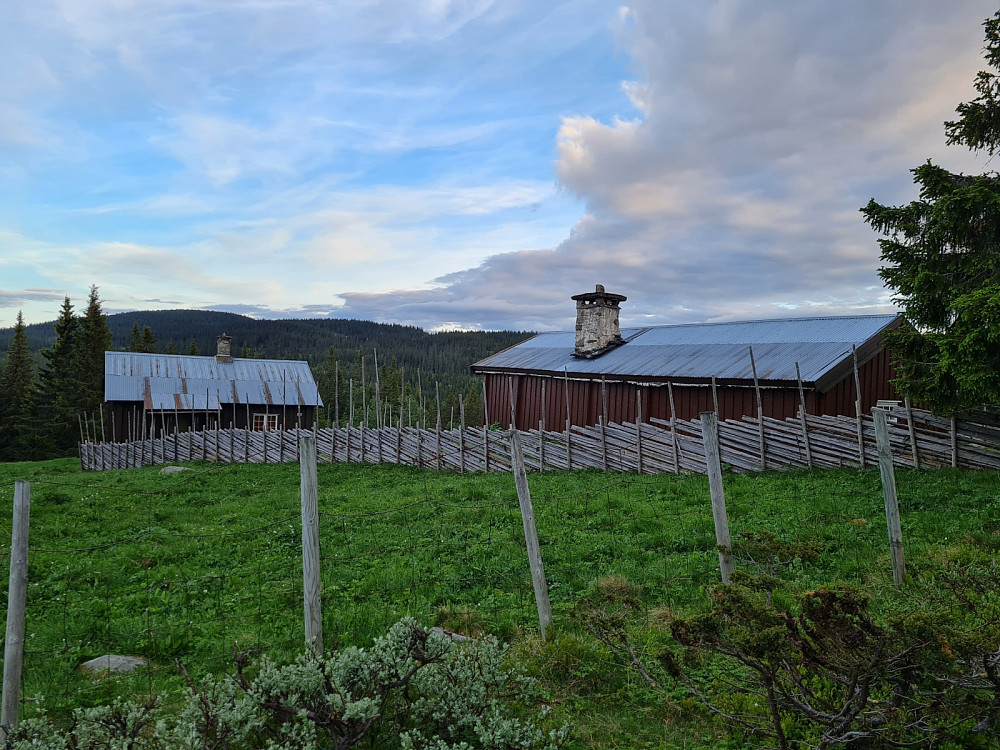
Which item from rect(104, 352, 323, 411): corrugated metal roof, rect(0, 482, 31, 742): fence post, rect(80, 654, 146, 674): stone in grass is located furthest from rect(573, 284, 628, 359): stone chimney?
rect(0, 482, 31, 742): fence post

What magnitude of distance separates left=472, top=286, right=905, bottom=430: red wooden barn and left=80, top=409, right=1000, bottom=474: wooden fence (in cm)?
94

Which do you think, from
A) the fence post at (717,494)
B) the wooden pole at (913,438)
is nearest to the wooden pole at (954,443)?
the wooden pole at (913,438)

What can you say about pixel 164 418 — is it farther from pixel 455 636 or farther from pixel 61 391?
pixel 455 636

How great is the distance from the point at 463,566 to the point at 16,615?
435 cm

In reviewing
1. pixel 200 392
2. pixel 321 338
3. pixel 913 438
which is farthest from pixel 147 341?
pixel 321 338

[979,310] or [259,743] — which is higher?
[979,310]

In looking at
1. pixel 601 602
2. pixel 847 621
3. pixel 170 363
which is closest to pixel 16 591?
pixel 601 602

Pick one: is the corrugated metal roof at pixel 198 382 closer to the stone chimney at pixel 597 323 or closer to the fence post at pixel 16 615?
the stone chimney at pixel 597 323

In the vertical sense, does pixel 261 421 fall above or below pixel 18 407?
below

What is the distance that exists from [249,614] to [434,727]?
10.5 ft

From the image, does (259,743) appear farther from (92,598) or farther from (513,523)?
(513,523)

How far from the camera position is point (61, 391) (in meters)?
41.5

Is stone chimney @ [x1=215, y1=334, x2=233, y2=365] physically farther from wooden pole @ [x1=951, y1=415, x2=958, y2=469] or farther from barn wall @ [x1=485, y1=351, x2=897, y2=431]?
wooden pole @ [x1=951, y1=415, x2=958, y2=469]

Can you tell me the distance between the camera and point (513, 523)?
29.6 ft
